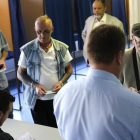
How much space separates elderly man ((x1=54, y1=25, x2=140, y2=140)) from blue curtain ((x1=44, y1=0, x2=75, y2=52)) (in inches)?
127

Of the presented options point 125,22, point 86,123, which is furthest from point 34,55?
point 125,22

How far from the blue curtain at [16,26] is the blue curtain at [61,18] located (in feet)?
1.74

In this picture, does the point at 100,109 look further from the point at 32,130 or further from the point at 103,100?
the point at 32,130

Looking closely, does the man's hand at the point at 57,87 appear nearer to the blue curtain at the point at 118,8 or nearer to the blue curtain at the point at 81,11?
the blue curtain at the point at 81,11

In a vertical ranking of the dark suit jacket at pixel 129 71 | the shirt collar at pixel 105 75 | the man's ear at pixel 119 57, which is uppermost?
the man's ear at pixel 119 57

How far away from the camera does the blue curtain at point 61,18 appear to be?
4059 mm

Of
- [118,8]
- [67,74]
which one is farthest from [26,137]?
→ [118,8]

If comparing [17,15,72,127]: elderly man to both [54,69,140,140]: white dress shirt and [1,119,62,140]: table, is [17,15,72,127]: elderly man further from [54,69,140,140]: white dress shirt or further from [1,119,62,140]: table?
[54,69,140,140]: white dress shirt

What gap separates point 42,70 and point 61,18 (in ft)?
7.97

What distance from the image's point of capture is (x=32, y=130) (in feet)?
5.73

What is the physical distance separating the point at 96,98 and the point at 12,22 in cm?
295

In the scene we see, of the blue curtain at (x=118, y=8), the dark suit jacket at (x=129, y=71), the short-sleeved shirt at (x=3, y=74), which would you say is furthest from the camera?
the blue curtain at (x=118, y=8)

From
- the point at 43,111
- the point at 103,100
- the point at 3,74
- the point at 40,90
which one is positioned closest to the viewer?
the point at 103,100

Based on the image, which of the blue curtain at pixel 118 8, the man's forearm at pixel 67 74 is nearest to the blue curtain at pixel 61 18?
the blue curtain at pixel 118 8
